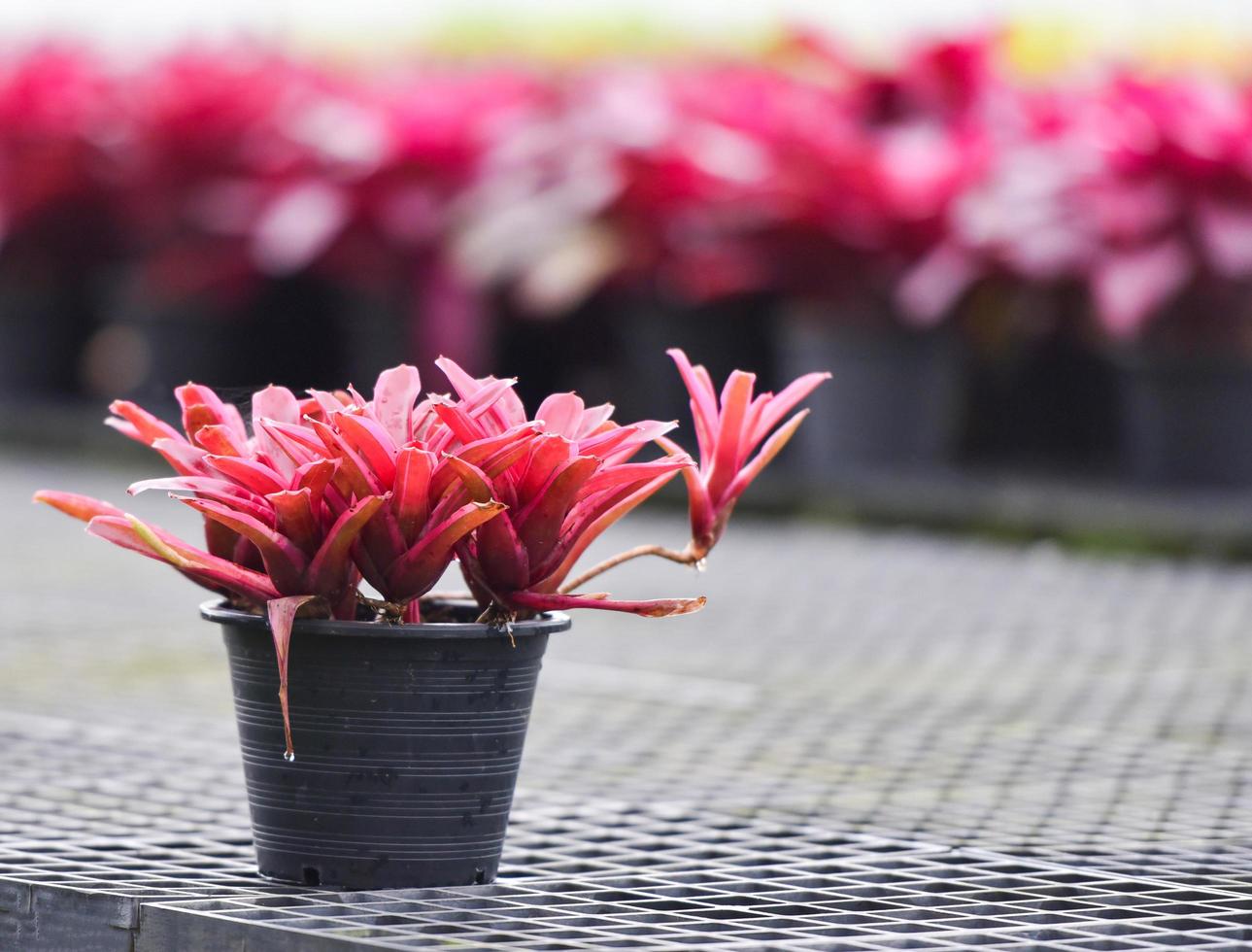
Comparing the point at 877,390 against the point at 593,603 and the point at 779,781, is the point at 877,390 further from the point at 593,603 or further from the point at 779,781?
the point at 593,603

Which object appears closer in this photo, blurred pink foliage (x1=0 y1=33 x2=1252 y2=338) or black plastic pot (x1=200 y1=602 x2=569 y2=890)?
black plastic pot (x1=200 y1=602 x2=569 y2=890)

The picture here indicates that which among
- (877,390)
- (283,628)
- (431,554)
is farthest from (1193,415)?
(283,628)

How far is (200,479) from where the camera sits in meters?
2.09

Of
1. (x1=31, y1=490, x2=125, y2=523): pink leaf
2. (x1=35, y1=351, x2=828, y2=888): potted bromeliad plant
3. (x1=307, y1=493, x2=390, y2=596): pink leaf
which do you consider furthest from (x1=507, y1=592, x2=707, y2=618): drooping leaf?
(x1=31, y1=490, x2=125, y2=523): pink leaf

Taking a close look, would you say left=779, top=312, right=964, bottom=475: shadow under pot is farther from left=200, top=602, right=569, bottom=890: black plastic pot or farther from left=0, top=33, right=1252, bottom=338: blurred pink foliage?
left=200, top=602, right=569, bottom=890: black plastic pot

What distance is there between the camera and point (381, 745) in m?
2.13

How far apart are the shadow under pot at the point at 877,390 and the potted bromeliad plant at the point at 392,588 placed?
3.83 meters

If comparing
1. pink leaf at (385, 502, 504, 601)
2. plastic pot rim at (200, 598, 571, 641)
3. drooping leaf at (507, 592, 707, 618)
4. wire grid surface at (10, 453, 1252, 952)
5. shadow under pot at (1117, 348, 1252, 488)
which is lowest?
wire grid surface at (10, 453, 1252, 952)

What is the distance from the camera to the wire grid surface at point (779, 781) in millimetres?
2086

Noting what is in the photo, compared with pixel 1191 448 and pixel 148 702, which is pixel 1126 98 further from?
pixel 148 702

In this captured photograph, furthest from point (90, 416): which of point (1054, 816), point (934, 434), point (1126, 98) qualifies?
point (1054, 816)

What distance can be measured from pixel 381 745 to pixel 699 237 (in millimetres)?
4194

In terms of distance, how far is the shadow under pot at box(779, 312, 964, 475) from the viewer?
5.99 meters

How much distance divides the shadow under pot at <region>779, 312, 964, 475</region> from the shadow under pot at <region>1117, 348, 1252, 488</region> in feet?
1.98
